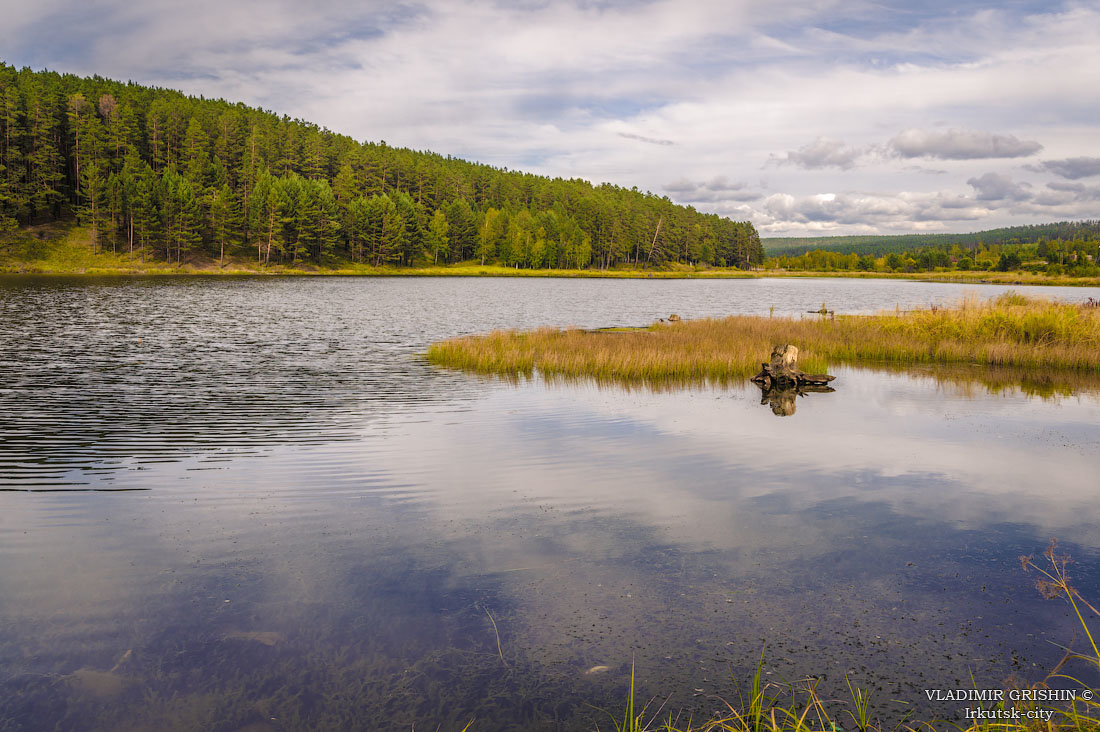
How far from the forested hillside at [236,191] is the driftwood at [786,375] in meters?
101

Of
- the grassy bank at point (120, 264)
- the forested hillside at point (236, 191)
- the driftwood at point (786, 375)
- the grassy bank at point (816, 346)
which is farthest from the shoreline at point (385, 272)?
the driftwood at point (786, 375)

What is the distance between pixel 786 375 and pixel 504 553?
17.0 m

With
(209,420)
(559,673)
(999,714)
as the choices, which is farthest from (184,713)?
(209,420)

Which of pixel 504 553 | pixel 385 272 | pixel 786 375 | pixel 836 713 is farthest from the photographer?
pixel 385 272

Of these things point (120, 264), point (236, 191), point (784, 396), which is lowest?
point (784, 396)

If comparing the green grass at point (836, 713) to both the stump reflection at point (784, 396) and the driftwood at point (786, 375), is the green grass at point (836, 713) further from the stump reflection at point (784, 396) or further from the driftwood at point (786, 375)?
the driftwood at point (786, 375)

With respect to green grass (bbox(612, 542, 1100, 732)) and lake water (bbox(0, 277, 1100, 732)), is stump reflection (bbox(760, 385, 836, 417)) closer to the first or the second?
lake water (bbox(0, 277, 1100, 732))

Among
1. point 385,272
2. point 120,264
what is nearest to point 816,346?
point 120,264

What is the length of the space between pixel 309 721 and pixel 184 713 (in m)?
0.98

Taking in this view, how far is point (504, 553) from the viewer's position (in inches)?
324

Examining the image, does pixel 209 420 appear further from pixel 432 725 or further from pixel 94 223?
pixel 94 223

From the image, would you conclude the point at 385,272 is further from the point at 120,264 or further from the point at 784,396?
the point at 784,396

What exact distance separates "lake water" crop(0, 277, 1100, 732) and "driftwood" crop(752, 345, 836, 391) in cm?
450

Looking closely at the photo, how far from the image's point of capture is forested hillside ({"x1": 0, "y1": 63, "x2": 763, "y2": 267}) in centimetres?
10256
